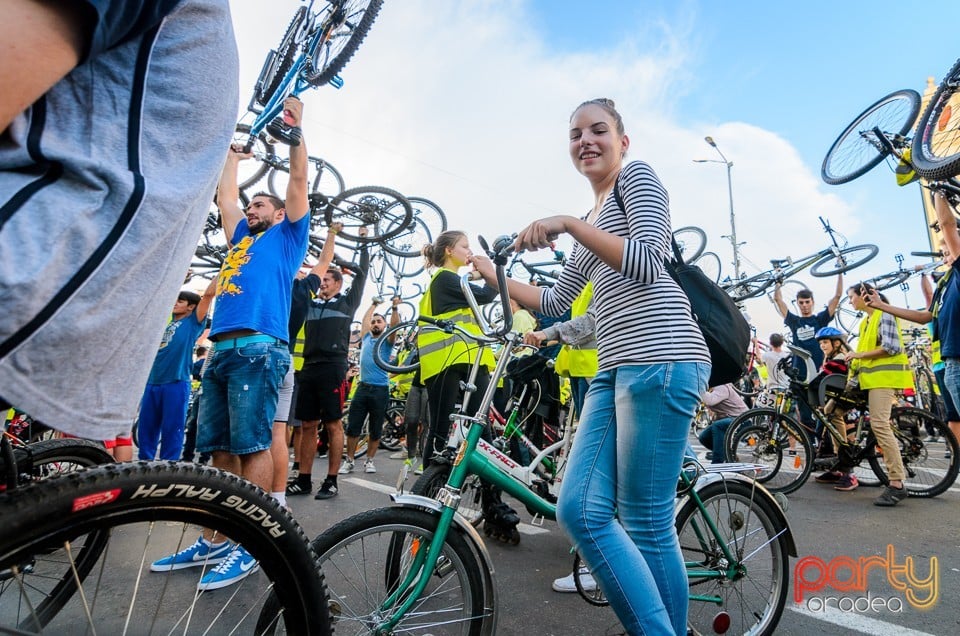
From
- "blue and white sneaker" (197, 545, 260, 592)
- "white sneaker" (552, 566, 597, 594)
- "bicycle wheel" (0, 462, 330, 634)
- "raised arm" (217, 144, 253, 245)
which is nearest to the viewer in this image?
"bicycle wheel" (0, 462, 330, 634)

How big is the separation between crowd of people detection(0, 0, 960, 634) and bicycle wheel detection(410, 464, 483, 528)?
214 mm

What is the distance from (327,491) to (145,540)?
3.84 m

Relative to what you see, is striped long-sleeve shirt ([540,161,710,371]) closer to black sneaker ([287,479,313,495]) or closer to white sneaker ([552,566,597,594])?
white sneaker ([552,566,597,594])

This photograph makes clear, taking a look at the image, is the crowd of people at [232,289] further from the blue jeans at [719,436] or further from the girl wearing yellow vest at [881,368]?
the blue jeans at [719,436]

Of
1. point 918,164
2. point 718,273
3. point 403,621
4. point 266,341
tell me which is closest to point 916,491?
point 918,164

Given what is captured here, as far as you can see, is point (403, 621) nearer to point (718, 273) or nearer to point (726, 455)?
point (726, 455)

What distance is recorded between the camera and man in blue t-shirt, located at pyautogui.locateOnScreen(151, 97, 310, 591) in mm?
2826

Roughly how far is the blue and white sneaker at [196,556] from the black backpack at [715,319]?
1.57 m

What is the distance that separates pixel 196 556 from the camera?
1.19m

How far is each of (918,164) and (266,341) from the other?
5399 mm

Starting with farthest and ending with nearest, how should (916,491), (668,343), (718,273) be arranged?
(718,273)
(916,491)
(668,343)

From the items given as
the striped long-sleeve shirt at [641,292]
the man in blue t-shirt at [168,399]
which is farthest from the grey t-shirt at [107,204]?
the man in blue t-shirt at [168,399]

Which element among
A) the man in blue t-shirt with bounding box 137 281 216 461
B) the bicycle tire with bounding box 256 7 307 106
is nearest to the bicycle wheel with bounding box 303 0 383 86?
the bicycle tire with bounding box 256 7 307 106

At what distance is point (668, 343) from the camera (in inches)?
66.9
